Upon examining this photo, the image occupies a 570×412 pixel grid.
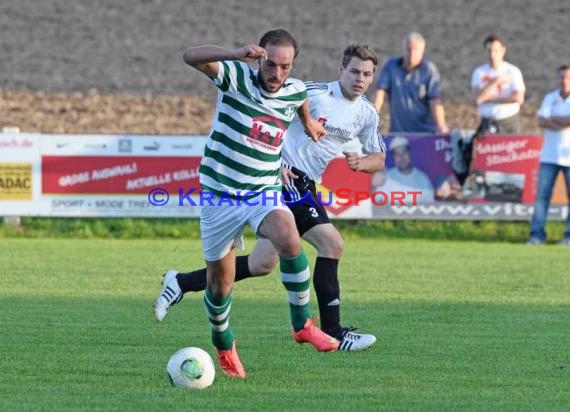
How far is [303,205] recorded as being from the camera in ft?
32.5

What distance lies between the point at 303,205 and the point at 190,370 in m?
2.41

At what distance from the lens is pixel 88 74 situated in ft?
93.5

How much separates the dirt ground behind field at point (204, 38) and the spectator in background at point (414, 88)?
9.28 meters

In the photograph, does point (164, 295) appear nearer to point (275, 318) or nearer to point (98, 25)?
point (275, 318)

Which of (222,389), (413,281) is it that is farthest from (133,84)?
(222,389)

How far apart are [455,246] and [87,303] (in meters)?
6.97

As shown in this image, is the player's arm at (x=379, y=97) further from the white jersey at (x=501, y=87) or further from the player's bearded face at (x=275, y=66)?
the player's bearded face at (x=275, y=66)

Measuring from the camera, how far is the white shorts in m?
8.19

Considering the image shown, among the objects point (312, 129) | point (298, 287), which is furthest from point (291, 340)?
point (312, 129)

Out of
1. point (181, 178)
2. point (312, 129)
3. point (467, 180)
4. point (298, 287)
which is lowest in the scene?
point (181, 178)

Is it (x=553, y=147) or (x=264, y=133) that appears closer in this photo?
(x=264, y=133)

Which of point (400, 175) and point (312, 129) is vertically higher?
point (312, 129)

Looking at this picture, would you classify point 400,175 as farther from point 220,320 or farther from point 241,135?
→ point 241,135

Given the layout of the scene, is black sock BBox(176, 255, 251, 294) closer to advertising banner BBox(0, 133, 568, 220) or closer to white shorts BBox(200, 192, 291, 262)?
white shorts BBox(200, 192, 291, 262)
